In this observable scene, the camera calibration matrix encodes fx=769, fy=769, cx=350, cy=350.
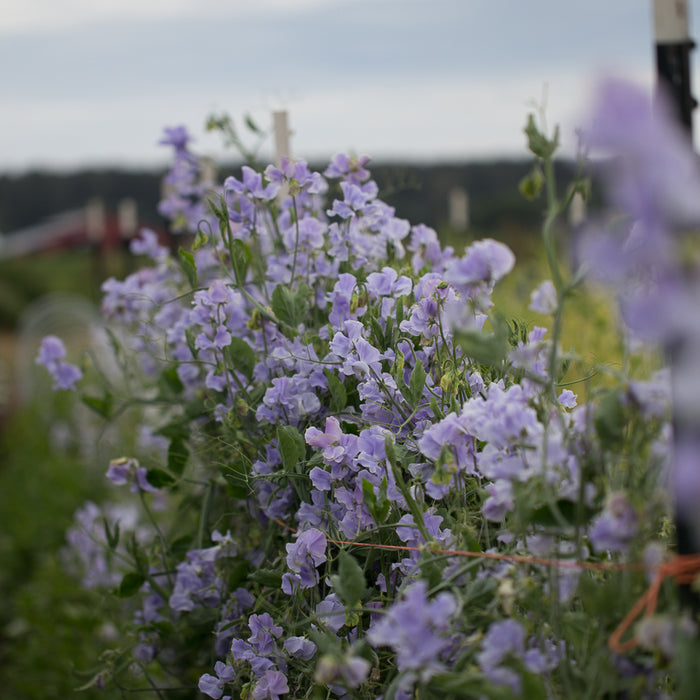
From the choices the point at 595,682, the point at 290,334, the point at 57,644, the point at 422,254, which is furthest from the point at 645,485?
the point at 57,644

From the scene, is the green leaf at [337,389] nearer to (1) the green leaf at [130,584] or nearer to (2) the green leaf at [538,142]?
(2) the green leaf at [538,142]

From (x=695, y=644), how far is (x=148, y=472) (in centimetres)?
100

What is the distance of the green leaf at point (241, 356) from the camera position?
1169mm

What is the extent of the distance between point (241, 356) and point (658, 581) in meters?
0.73

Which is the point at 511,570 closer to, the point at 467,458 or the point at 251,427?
the point at 467,458

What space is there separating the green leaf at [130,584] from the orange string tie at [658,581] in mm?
919

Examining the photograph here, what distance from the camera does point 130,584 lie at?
51.8 inches

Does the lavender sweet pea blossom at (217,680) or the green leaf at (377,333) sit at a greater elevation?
the green leaf at (377,333)

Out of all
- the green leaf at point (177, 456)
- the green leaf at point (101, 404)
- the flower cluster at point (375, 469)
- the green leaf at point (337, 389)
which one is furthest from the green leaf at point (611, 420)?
the green leaf at point (101, 404)

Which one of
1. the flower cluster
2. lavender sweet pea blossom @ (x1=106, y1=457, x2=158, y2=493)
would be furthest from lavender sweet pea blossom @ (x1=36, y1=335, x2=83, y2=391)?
lavender sweet pea blossom @ (x1=106, y1=457, x2=158, y2=493)

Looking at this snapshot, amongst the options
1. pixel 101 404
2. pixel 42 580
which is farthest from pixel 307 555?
pixel 42 580

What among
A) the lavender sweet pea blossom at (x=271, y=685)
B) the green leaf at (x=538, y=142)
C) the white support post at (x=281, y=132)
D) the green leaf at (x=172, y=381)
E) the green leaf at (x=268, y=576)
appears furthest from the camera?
the white support post at (x=281, y=132)

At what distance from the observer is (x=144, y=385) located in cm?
171

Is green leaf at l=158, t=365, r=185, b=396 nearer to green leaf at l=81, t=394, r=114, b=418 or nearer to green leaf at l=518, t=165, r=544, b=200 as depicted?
green leaf at l=81, t=394, r=114, b=418
